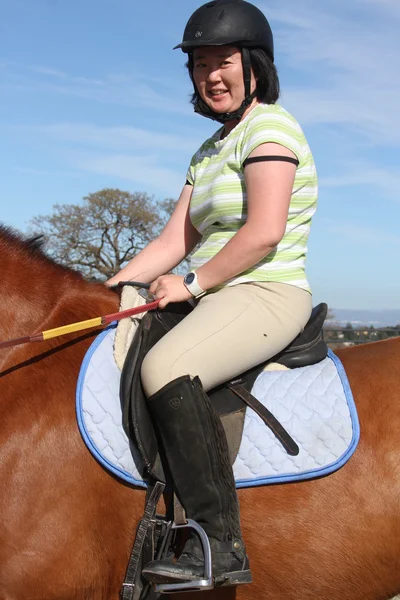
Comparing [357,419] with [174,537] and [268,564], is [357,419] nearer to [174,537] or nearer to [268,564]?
[268,564]

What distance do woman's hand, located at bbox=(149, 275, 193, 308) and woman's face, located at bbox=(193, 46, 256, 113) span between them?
3.12 ft

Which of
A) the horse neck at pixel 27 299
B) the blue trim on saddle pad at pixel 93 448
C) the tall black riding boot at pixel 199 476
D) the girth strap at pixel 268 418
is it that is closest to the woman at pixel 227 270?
the tall black riding boot at pixel 199 476

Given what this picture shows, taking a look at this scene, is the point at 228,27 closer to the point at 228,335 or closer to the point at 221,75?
the point at 221,75

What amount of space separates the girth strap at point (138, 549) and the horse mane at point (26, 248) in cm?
129

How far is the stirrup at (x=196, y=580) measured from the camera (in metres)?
2.78

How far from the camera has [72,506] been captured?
3020 millimetres

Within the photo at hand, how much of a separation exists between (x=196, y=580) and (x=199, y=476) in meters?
0.43

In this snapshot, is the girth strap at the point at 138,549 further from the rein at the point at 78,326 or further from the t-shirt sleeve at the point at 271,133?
the t-shirt sleeve at the point at 271,133

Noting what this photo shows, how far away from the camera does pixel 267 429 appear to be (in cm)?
310

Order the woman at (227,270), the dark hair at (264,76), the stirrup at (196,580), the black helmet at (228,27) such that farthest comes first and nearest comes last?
the dark hair at (264,76), the black helmet at (228,27), the woman at (227,270), the stirrup at (196,580)

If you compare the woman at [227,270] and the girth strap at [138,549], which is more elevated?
the woman at [227,270]

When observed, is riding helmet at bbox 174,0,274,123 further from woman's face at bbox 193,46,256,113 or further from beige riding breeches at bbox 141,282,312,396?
beige riding breeches at bbox 141,282,312,396

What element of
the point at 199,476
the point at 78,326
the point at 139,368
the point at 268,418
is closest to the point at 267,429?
the point at 268,418

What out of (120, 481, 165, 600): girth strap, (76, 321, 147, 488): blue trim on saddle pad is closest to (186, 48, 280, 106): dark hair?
(76, 321, 147, 488): blue trim on saddle pad
